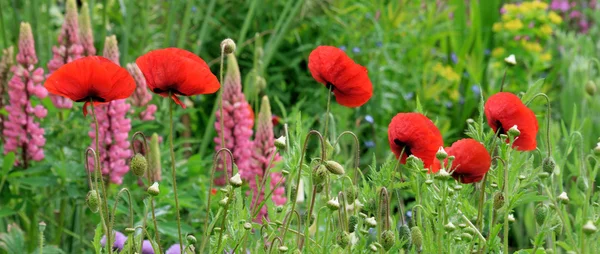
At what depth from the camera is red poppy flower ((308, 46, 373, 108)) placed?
1.30 meters

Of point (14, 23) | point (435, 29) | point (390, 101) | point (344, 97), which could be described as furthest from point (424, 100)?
point (344, 97)

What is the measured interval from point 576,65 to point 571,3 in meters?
2.40

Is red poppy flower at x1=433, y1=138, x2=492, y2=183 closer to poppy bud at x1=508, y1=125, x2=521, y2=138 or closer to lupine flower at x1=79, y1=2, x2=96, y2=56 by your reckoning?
poppy bud at x1=508, y1=125, x2=521, y2=138

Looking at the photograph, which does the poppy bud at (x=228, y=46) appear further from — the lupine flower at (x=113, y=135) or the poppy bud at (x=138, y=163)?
the lupine flower at (x=113, y=135)

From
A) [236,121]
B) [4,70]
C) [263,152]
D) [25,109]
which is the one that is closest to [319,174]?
[263,152]

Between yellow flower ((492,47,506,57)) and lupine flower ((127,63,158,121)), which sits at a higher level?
lupine flower ((127,63,158,121))

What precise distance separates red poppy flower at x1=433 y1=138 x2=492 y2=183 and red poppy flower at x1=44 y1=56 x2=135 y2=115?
0.44 meters

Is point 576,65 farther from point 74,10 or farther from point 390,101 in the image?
point 74,10

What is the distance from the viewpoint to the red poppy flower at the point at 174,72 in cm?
121

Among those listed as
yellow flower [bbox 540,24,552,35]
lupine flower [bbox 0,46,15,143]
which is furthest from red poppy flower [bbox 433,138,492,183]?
yellow flower [bbox 540,24,552,35]

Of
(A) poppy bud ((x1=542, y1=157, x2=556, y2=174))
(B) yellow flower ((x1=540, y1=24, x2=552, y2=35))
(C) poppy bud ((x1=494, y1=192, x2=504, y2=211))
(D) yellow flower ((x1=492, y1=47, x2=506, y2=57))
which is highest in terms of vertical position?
(A) poppy bud ((x1=542, y1=157, x2=556, y2=174))

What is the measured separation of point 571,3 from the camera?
19.5 ft

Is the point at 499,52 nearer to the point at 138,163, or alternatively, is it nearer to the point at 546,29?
the point at 546,29

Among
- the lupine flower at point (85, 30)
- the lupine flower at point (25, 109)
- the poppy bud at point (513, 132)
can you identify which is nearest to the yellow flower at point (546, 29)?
the lupine flower at point (85, 30)
